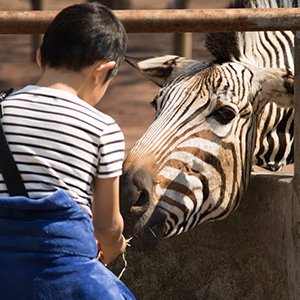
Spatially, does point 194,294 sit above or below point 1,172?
below

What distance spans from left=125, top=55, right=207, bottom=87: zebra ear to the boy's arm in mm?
1934

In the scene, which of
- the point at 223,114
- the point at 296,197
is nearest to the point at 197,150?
the point at 223,114

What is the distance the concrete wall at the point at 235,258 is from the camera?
357 centimetres

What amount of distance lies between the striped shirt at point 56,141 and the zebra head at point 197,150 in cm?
107

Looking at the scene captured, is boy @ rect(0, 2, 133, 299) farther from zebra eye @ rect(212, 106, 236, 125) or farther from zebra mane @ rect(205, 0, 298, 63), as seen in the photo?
zebra mane @ rect(205, 0, 298, 63)

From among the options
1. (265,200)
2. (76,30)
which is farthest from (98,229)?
(265,200)

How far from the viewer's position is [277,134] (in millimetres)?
4273

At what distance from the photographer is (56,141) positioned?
7.39 feet

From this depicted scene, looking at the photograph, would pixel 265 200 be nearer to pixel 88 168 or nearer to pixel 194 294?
pixel 194 294

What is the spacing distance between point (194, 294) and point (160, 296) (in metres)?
0.21

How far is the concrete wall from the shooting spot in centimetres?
357

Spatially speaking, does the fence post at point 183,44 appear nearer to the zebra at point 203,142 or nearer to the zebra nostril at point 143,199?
the zebra at point 203,142

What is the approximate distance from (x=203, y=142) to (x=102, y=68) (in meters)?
1.39

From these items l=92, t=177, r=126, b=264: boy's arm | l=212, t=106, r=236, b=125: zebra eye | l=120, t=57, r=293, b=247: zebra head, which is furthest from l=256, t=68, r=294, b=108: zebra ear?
l=92, t=177, r=126, b=264: boy's arm
